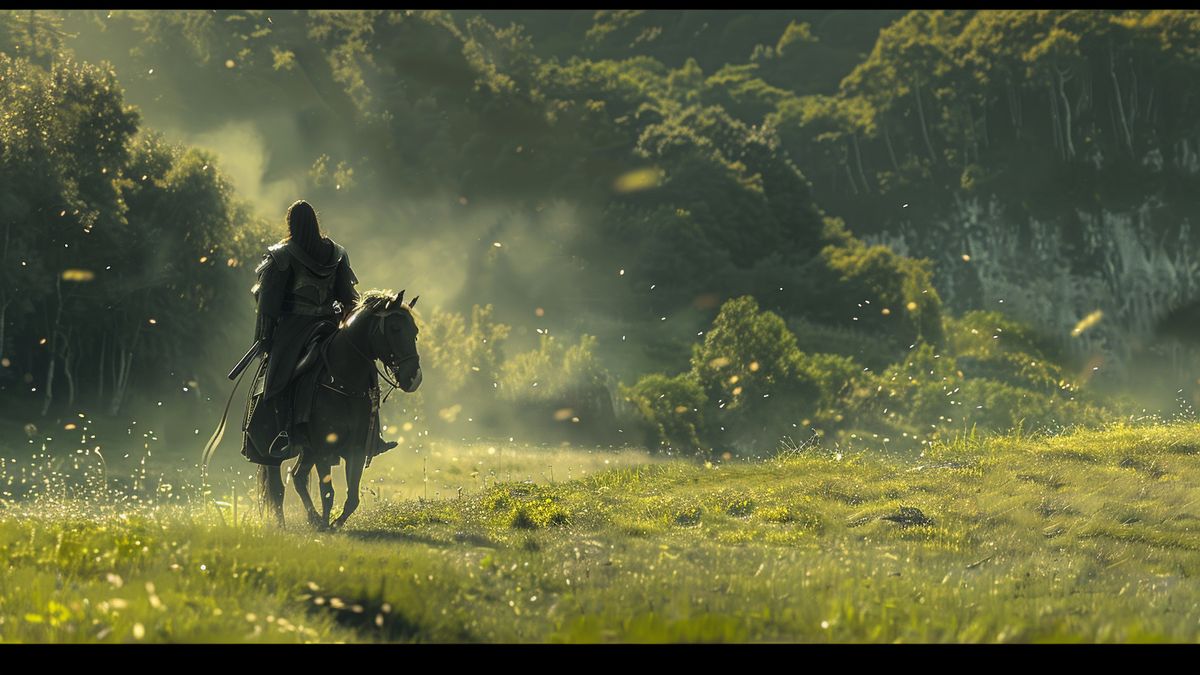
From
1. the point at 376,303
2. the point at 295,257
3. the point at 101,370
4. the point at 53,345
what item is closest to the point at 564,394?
the point at 101,370

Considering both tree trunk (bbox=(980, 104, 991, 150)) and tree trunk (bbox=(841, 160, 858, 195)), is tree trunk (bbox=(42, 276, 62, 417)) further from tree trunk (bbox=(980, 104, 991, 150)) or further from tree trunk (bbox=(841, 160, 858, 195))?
tree trunk (bbox=(980, 104, 991, 150))

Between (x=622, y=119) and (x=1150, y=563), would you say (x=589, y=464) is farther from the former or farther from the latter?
(x=622, y=119)

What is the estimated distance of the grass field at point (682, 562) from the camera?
371 inches

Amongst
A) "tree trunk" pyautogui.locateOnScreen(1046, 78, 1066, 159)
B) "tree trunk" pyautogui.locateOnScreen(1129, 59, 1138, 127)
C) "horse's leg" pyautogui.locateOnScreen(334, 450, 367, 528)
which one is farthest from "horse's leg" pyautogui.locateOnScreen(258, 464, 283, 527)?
"tree trunk" pyautogui.locateOnScreen(1129, 59, 1138, 127)

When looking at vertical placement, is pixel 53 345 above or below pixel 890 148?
below

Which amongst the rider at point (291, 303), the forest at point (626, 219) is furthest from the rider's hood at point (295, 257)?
the forest at point (626, 219)

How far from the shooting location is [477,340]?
47094 mm

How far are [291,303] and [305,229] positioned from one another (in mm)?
1023

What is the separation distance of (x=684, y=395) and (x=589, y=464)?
33.2ft

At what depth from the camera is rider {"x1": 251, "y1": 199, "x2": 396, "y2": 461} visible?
1641 cm

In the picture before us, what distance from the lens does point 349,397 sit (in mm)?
16219

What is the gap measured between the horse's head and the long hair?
1507 millimetres

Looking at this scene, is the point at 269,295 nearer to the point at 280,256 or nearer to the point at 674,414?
the point at 280,256

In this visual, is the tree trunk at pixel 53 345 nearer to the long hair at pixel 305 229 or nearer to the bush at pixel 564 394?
the bush at pixel 564 394
